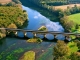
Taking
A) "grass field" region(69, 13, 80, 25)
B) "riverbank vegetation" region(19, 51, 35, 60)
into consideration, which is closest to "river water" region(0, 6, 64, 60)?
"riverbank vegetation" region(19, 51, 35, 60)

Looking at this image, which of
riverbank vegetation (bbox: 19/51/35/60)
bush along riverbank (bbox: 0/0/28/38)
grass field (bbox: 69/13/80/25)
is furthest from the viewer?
grass field (bbox: 69/13/80/25)

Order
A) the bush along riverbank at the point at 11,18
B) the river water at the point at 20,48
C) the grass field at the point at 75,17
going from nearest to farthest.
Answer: the river water at the point at 20,48 < the bush along riverbank at the point at 11,18 < the grass field at the point at 75,17

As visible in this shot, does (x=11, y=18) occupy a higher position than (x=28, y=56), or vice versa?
(x=11, y=18)

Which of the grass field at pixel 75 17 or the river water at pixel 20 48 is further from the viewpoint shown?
the grass field at pixel 75 17

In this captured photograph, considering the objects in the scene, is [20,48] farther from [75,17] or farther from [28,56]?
[75,17]

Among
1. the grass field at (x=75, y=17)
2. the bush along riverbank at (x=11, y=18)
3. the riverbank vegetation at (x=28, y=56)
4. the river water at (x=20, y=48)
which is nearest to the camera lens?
the riverbank vegetation at (x=28, y=56)

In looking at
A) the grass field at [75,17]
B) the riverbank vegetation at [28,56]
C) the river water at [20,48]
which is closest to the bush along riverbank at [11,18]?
the river water at [20,48]

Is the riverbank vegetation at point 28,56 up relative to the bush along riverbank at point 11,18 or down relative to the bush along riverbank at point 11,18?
down

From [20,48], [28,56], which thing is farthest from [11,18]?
[28,56]

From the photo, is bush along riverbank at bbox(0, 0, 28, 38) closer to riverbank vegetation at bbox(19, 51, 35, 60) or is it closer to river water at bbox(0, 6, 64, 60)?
river water at bbox(0, 6, 64, 60)

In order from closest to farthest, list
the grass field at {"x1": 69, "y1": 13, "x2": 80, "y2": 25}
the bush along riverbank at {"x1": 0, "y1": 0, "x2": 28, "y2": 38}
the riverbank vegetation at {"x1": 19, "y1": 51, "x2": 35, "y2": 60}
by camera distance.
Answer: the riverbank vegetation at {"x1": 19, "y1": 51, "x2": 35, "y2": 60}, the bush along riverbank at {"x1": 0, "y1": 0, "x2": 28, "y2": 38}, the grass field at {"x1": 69, "y1": 13, "x2": 80, "y2": 25}

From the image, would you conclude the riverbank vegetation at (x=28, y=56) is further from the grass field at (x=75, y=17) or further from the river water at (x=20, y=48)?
the grass field at (x=75, y=17)

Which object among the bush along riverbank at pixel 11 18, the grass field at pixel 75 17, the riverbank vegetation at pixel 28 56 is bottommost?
the riverbank vegetation at pixel 28 56
